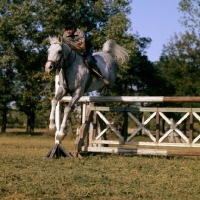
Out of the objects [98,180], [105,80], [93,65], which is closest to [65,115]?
[93,65]

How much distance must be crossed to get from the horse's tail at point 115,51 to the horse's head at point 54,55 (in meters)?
3.61

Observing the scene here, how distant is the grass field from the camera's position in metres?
5.26

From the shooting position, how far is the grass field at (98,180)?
526 cm

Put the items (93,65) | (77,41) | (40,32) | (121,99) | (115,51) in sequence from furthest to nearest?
(40,32)
(115,51)
(121,99)
(93,65)
(77,41)

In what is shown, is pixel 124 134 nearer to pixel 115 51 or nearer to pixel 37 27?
pixel 115 51

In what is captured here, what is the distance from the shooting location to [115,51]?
13.1m

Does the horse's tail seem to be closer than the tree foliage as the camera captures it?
Yes

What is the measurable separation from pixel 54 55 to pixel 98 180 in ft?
11.8

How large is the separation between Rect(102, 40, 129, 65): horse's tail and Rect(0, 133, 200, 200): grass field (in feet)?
16.1

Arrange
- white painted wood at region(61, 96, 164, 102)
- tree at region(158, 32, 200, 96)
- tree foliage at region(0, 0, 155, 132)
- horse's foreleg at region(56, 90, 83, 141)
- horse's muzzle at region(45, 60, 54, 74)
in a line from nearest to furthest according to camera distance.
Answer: horse's muzzle at region(45, 60, 54, 74)
horse's foreleg at region(56, 90, 83, 141)
white painted wood at region(61, 96, 164, 102)
tree foliage at region(0, 0, 155, 132)
tree at region(158, 32, 200, 96)

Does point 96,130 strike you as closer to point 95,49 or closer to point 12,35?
point 95,49

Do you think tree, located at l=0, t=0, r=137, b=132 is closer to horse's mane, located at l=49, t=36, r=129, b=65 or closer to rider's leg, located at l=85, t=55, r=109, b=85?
horse's mane, located at l=49, t=36, r=129, b=65

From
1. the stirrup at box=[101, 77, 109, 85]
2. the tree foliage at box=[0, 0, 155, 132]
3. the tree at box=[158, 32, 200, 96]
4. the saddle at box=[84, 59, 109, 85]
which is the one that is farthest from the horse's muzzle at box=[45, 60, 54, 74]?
the tree at box=[158, 32, 200, 96]

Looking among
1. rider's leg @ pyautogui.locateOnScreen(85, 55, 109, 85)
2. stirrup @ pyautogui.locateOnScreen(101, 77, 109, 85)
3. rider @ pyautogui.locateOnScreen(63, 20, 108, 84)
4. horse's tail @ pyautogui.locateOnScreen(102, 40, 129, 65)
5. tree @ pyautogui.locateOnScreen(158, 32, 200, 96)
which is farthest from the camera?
tree @ pyautogui.locateOnScreen(158, 32, 200, 96)
